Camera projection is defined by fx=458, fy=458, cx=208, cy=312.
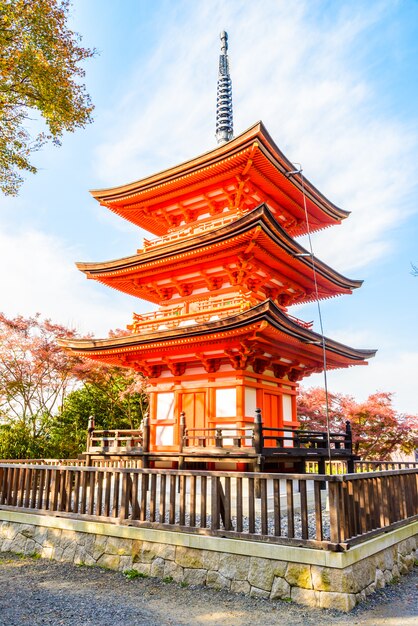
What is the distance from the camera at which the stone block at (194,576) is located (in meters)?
6.24

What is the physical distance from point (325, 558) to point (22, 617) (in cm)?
362

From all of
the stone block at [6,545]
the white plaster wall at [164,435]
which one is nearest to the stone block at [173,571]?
the stone block at [6,545]

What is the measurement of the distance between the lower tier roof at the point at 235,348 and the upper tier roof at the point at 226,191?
4.91 meters

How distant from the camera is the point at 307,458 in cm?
1208

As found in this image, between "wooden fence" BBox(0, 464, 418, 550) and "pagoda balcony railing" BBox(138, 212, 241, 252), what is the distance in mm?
8798

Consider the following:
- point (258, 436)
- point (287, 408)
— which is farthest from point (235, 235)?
point (287, 408)

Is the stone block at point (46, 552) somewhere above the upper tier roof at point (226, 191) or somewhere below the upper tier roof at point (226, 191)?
below

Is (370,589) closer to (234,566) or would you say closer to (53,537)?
(234,566)

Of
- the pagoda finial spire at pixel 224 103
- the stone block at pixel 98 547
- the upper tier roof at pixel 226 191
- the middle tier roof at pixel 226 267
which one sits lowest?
the stone block at pixel 98 547

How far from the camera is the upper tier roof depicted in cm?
1445

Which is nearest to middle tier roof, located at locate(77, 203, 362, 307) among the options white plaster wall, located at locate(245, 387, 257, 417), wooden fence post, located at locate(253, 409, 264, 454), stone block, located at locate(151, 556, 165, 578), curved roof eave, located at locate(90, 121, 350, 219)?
curved roof eave, located at locate(90, 121, 350, 219)

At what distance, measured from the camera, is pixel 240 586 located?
5.93 meters

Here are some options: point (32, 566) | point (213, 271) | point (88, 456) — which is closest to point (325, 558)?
point (32, 566)

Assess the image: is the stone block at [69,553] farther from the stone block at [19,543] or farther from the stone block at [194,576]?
the stone block at [194,576]
